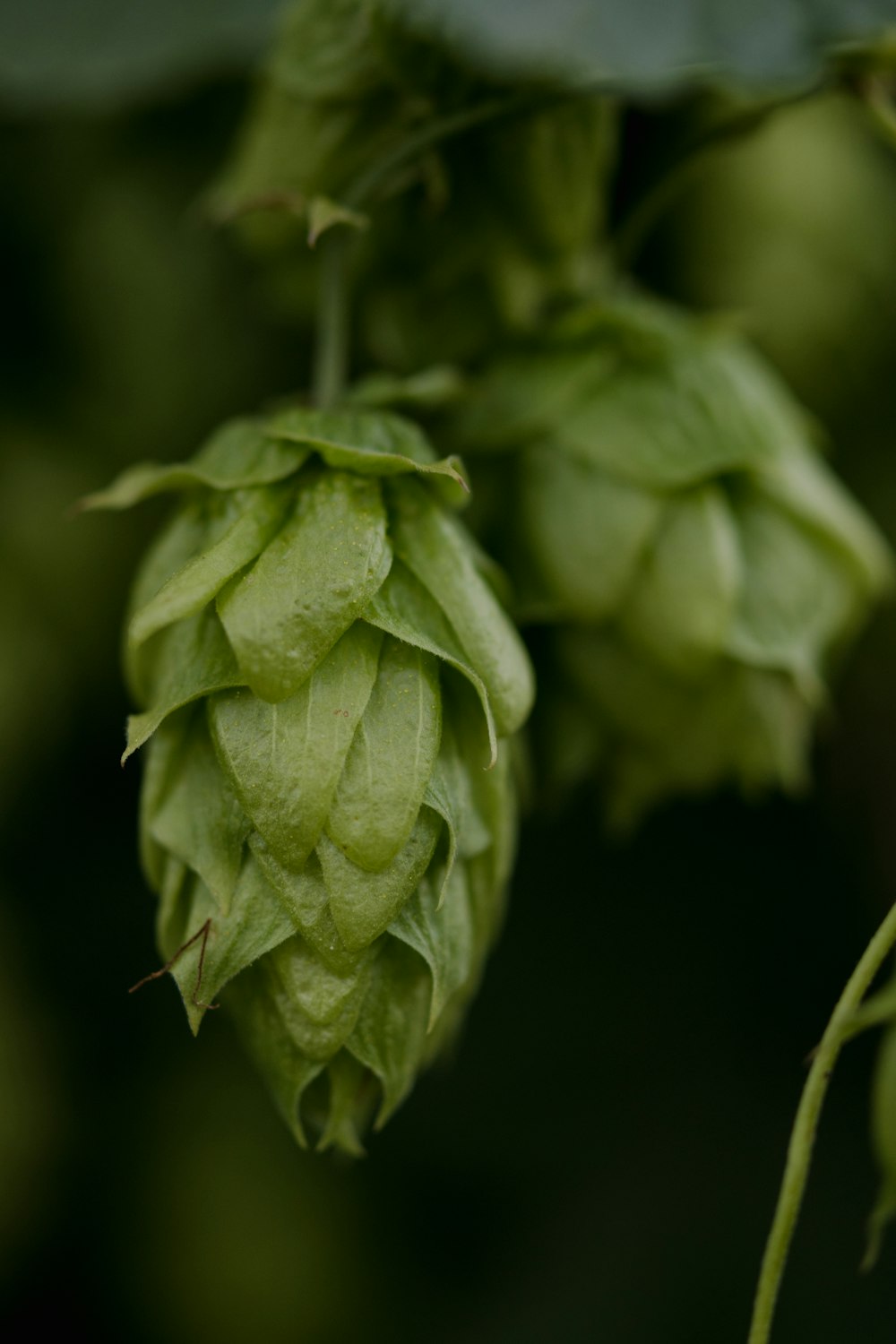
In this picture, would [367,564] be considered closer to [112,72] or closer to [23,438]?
[112,72]

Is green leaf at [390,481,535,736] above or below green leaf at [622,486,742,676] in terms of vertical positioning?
above

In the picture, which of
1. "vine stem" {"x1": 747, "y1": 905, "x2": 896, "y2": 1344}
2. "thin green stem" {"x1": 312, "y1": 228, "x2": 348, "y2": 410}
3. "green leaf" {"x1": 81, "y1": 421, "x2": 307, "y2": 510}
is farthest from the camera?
"thin green stem" {"x1": 312, "y1": 228, "x2": 348, "y2": 410}

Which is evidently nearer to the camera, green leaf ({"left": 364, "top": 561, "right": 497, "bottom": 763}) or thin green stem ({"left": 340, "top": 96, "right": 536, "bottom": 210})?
green leaf ({"left": 364, "top": 561, "right": 497, "bottom": 763})

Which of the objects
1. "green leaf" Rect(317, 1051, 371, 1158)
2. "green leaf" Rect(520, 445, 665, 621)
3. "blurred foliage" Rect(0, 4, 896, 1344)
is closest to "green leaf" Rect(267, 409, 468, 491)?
"green leaf" Rect(520, 445, 665, 621)

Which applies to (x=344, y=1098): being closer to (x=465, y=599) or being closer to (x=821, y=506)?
(x=465, y=599)

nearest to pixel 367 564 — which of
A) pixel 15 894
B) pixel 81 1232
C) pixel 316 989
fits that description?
pixel 316 989

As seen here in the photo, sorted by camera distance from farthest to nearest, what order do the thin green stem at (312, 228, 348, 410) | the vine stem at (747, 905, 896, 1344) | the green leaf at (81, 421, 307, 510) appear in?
1. the thin green stem at (312, 228, 348, 410)
2. the green leaf at (81, 421, 307, 510)
3. the vine stem at (747, 905, 896, 1344)

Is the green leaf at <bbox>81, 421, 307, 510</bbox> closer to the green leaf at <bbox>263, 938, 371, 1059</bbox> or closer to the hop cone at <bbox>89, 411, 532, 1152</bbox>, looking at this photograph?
the hop cone at <bbox>89, 411, 532, 1152</bbox>
